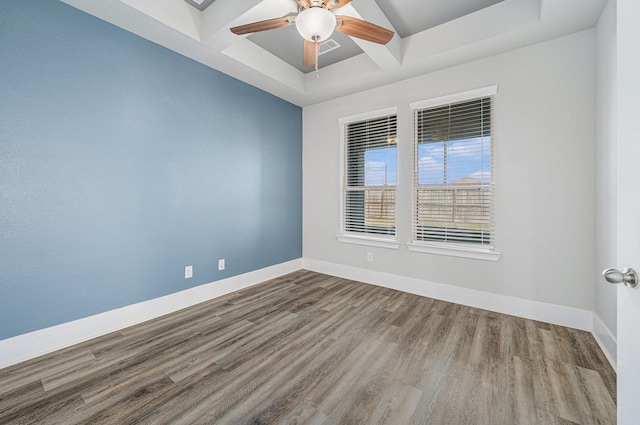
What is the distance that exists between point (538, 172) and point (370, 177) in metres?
1.91

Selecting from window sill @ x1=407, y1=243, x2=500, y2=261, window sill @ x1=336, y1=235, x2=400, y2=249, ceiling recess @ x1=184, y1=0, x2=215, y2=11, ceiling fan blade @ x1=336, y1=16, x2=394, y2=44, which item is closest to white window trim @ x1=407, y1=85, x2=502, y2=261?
window sill @ x1=407, y1=243, x2=500, y2=261

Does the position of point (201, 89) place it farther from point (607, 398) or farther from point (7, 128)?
point (607, 398)

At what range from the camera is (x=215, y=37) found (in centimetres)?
260

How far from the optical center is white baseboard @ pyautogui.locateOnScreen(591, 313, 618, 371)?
191cm

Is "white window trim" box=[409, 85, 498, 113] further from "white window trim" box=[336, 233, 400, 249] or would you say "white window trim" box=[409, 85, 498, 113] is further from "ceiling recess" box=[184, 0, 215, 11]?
"ceiling recess" box=[184, 0, 215, 11]

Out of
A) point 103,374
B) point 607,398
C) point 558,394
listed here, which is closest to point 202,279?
point 103,374

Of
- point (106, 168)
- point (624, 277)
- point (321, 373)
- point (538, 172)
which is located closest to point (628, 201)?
point (624, 277)

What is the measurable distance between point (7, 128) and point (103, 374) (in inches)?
74.5

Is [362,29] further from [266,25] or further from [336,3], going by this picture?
[266,25]

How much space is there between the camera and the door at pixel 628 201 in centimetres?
74

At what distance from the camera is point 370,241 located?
3789mm

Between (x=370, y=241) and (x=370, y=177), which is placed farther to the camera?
(x=370, y=177)

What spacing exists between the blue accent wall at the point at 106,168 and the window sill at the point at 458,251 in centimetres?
226

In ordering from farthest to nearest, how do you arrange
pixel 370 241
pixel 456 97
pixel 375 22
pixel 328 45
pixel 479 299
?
pixel 370 241
pixel 328 45
pixel 456 97
pixel 479 299
pixel 375 22
